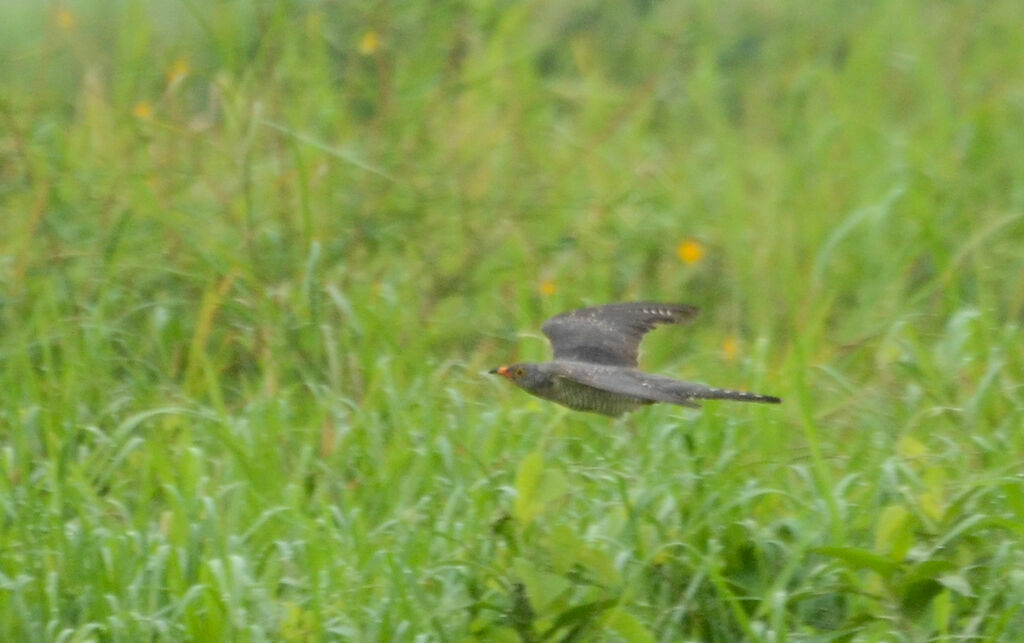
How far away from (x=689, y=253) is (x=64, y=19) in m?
2.31

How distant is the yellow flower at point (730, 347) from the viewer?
552cm

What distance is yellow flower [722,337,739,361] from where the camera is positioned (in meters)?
5.52

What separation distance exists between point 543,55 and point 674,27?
0.69 meters

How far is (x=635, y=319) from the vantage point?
4.88m

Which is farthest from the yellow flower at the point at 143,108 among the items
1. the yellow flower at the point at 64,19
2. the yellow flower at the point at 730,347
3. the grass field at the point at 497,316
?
the yellow flower at the point at 730,347

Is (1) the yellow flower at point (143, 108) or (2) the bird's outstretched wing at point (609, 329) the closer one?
(2) the bird's outstretched wing at point (609, 329)

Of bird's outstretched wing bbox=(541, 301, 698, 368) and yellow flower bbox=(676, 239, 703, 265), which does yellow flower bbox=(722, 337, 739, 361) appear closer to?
yellow flower bbox=(676, 239, 703, 265)

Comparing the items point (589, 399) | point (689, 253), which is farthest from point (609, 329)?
point (689, 253)

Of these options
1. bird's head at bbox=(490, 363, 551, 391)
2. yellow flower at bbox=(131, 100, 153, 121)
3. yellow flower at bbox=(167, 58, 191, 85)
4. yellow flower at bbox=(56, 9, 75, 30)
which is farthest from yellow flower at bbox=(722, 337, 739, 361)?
yellow flower at bbox=(56, 9, 75, 30)

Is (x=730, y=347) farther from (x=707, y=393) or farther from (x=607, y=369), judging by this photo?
(x=707, y=393)

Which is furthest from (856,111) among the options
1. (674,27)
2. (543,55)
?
(543,55)

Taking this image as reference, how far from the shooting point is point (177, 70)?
5855mm

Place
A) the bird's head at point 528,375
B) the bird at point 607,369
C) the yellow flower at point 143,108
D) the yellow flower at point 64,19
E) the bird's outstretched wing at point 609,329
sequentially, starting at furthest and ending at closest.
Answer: the yellow flower at point 143,108
the yellow flower at point 64,19
the bird's outstretched wing at point 609,329
the bird's head at point 528,375
the bird at point 607,369

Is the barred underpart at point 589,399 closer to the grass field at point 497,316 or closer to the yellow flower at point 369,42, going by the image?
the grass field at point 497,316
